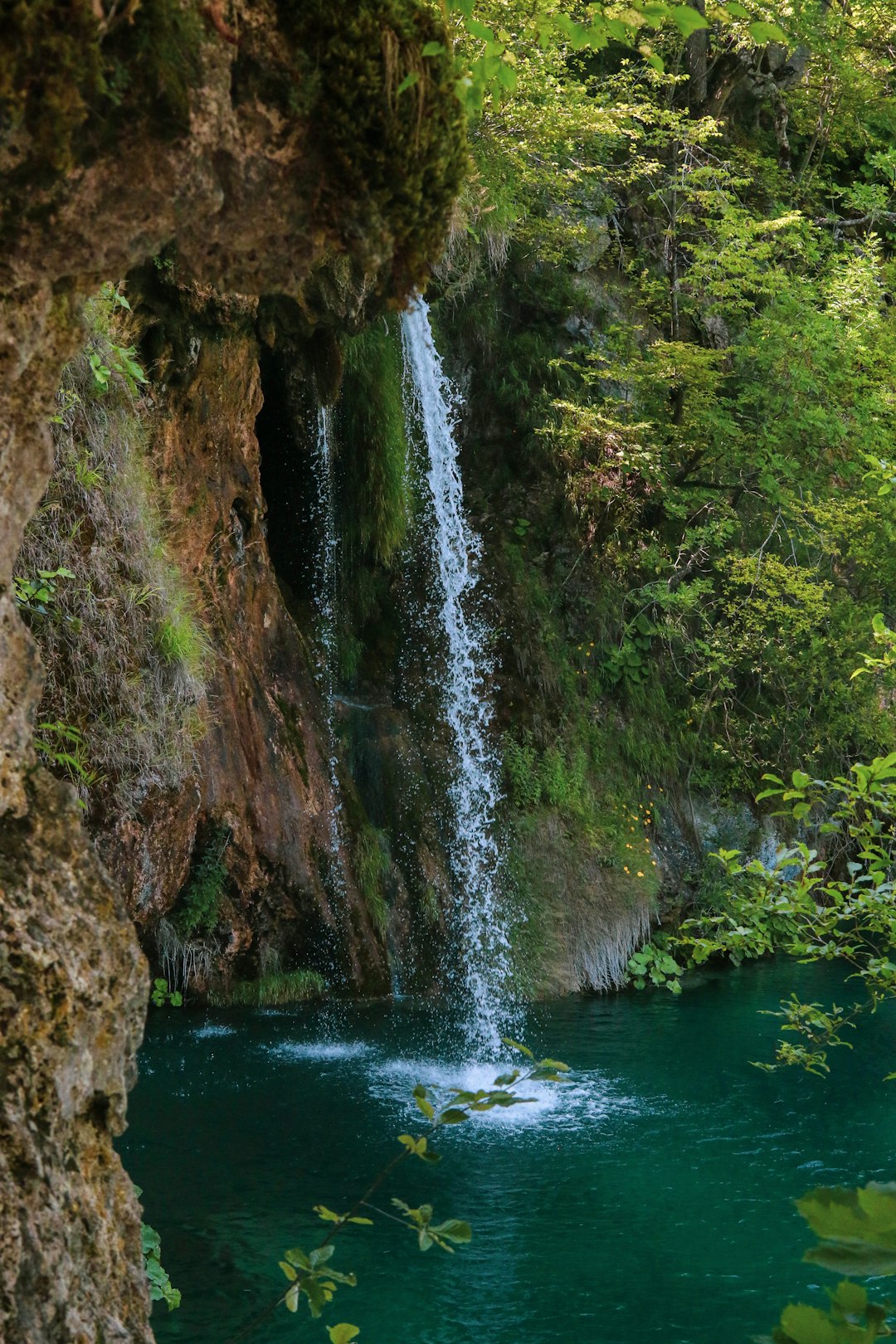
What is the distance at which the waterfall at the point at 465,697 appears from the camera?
405 inches

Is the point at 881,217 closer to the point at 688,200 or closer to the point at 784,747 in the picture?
the point at 688,200

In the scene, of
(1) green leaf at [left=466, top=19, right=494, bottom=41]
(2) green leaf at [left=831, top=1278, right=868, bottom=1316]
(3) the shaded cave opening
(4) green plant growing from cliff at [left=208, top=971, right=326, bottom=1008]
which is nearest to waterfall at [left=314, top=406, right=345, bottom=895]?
(3) the shaded cave opening

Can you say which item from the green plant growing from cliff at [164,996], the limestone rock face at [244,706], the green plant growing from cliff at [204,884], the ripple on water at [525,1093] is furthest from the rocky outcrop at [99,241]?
the green plant growing from cliff at [164,996]

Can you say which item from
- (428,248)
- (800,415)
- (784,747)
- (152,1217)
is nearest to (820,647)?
(784,747)

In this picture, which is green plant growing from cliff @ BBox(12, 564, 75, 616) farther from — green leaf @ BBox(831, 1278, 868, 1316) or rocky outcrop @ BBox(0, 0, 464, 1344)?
green leaf @ BBox(831, 1278, 868, 1316)

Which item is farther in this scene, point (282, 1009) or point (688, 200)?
point (688, 200)

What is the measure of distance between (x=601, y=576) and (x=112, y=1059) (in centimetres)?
1042

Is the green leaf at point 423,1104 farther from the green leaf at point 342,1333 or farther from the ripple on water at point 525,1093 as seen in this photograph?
the ripple on water at point 525,1093

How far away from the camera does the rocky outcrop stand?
1878 mm

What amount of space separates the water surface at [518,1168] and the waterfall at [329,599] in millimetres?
1409

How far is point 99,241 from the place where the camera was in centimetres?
213

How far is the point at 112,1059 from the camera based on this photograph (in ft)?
7.13

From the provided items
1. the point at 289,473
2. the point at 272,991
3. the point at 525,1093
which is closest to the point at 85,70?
the point at 525,1093

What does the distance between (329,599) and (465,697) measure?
163cm
